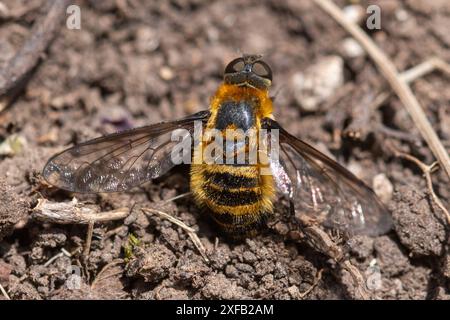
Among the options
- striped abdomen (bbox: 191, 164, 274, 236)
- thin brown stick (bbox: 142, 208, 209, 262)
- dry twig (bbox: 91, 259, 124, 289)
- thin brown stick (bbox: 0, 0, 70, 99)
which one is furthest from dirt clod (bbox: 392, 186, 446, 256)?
thin brown stick (bbox: 0, 0, 70, 99)

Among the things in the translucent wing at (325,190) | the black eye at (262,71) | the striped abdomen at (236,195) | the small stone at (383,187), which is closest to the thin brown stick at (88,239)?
the striped abdomen at (236,195)

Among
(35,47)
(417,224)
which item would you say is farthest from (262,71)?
(35,47)

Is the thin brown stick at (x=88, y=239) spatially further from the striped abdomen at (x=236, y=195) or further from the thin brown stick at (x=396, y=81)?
the thin brown stick at (x=396, y=81)

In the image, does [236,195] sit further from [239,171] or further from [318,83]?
[318,83]

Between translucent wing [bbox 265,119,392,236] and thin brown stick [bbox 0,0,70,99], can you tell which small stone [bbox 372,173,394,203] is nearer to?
translucent wing [bbox 265,119,392,236]
